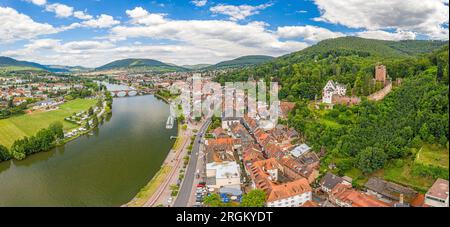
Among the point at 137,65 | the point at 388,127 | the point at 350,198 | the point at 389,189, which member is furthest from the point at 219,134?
the point at 137,65

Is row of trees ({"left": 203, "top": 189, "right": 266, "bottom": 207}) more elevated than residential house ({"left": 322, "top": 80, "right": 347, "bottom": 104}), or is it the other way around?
residential house ({"left": 322, "top": 80, "right": 347, "bottom": 104})

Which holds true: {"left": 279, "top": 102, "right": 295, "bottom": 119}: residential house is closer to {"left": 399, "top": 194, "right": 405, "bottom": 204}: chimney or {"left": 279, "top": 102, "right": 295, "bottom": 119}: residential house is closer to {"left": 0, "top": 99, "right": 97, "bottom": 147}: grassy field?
{"left": 399, "top": 194, "right": 405, "bottom": 204}: chimney

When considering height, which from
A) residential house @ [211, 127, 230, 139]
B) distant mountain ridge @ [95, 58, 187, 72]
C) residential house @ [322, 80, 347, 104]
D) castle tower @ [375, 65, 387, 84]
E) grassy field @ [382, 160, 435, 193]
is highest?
distant mountain ridge @ [95, 58, 187, 72]

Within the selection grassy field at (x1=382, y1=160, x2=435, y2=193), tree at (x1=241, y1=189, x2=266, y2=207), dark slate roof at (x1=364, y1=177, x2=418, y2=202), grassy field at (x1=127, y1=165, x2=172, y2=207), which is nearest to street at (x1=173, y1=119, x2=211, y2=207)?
grassy field at (x1=127, y1=165, x2=172, y2=207)

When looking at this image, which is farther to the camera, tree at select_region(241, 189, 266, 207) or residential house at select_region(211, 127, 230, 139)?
residential house at select_region(211, 127, 230, 139)

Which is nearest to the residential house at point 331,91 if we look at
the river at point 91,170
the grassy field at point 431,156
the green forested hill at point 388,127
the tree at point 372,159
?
the green forested hill at point 388,127

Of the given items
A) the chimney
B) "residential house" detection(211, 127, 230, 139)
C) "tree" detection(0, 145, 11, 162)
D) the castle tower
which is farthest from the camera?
the castle tower
